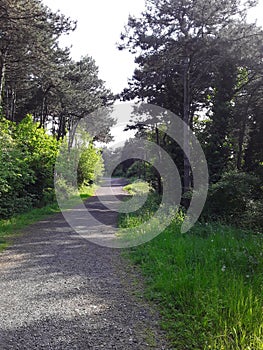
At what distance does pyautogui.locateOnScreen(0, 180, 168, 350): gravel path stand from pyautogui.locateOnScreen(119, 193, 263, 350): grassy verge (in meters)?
0.32

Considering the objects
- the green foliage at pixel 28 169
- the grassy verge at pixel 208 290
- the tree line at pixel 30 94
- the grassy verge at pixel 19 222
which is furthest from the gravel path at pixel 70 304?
the green foliage at pixel 28 169

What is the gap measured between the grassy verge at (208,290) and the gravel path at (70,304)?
32 cm

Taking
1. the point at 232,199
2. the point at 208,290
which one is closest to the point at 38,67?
the point at 232,199

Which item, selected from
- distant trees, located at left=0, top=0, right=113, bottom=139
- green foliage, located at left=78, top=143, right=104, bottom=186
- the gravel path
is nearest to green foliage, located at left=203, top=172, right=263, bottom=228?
the gravel path

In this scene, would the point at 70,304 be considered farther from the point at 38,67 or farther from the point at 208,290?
the point at 38,67

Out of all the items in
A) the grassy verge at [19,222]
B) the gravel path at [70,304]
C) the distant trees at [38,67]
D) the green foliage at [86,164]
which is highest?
the distant trees at [38,67]

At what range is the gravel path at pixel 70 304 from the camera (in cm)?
358

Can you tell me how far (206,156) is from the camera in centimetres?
2086

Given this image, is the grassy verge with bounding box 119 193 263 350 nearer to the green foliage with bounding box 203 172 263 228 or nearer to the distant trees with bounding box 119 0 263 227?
the green foliage with bounding box 203 172 263 228

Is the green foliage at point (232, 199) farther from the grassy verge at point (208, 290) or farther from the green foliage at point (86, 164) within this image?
the green foliage at point (86, 164)

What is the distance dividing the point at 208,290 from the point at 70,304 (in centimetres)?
191

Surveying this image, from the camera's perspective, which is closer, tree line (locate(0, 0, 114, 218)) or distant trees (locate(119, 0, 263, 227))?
tree line (locate(0, 0, 114, 218))

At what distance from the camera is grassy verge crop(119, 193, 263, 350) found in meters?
3.46

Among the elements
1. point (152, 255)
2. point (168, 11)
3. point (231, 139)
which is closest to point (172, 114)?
point (231, 139)
